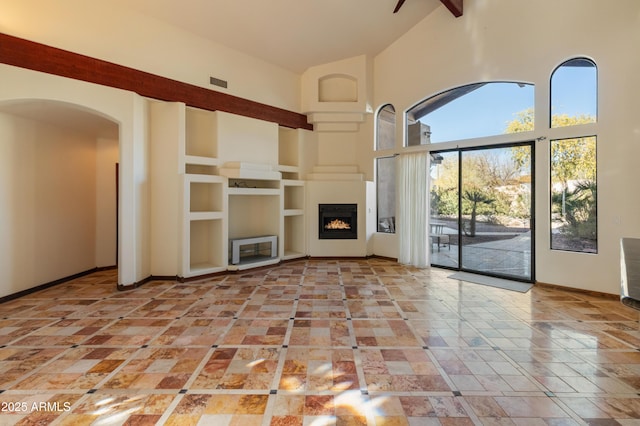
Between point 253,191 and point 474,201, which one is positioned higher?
point 253,191

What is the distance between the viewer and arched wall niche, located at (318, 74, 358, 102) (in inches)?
277

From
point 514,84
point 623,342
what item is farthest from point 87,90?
point 623,342

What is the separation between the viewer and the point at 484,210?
5500mm

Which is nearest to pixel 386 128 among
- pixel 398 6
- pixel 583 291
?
pixel 398 6

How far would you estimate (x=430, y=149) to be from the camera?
19.9 ft

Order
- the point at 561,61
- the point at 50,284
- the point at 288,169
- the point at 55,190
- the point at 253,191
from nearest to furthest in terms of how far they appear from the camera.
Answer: the point at 561,61
the point at 50,284
the point at 55,190
the point at 253,191
the point at 288,169

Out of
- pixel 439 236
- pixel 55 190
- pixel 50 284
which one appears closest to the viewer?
pixel 50 284

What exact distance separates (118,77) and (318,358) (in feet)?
16.2

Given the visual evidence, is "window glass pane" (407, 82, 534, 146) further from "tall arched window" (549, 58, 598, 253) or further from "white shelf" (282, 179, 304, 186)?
"white shelf" (282, 179, 304, 186)

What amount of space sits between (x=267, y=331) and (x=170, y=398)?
1209mm

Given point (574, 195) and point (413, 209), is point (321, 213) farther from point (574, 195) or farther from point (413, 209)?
point (574, 195)

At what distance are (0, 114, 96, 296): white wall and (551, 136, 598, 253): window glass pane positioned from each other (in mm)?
8235

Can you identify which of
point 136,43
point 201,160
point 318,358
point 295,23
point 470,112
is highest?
point 295,23

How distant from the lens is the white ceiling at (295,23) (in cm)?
478
